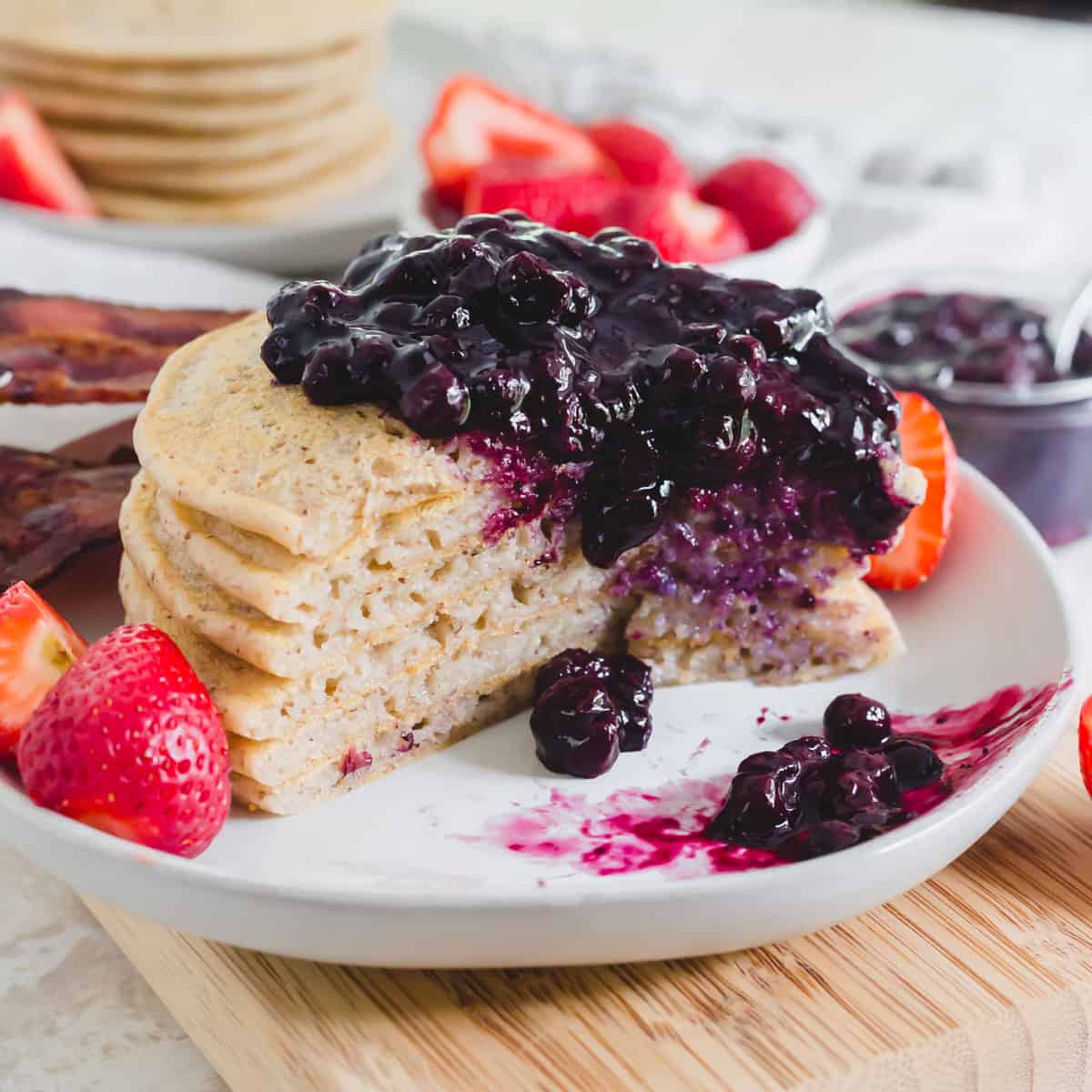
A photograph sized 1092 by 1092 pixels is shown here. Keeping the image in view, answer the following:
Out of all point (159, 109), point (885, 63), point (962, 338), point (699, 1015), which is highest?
Result: point (159, 109)

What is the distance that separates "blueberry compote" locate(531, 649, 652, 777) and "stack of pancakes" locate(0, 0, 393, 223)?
2.46 metres

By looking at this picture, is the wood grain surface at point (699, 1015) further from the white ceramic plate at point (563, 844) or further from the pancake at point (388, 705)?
the pancake at point (388, 705)

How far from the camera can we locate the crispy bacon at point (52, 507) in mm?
2451

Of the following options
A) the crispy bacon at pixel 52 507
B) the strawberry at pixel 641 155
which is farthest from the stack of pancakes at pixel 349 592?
the strawberry at pixel 641 155

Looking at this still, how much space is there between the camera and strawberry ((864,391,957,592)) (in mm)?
2717

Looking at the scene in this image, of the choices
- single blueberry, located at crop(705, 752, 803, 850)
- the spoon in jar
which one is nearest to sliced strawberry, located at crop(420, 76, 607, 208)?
the spoon in jar

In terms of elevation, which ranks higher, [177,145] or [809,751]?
[177,145]

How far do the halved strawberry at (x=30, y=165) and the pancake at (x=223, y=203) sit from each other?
0.13 meters

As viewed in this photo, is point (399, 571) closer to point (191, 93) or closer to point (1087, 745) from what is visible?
point (1087, 745)

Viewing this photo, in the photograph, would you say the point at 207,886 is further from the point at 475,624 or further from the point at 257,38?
the point at 257,38

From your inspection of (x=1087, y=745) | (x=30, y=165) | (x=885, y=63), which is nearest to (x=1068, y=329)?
(x=1087, y=745)

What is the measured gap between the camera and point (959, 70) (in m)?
6.82

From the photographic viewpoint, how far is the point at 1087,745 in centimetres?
228

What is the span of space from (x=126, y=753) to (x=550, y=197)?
7.15ft
